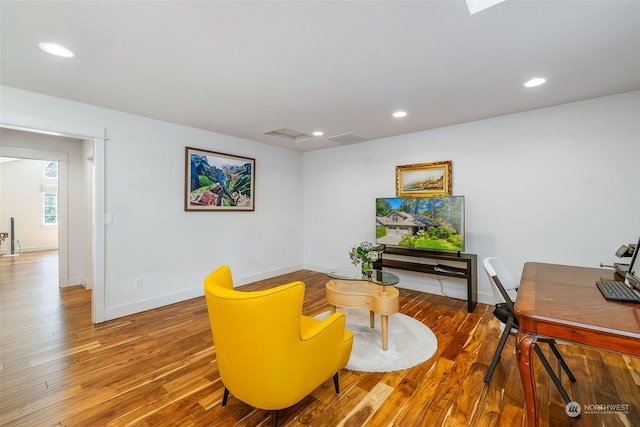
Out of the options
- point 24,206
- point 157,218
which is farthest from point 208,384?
point 24,206

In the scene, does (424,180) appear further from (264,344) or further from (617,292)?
(264,344)

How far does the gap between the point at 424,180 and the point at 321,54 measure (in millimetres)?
2648

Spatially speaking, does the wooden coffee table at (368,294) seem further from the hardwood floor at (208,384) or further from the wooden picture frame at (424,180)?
the wooden picture frame at (424,180)

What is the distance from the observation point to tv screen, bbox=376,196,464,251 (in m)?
3.51

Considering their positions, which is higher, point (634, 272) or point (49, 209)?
point (49, 209)

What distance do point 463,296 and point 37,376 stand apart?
4.52 meters

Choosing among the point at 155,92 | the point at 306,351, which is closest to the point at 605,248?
the point at 306,351

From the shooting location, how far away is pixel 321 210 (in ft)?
17.4

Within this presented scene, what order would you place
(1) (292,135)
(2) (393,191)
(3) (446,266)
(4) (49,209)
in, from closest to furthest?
(3) (446,266)
(2) (393,191)
(1) (292,135)
(4) (49,209)

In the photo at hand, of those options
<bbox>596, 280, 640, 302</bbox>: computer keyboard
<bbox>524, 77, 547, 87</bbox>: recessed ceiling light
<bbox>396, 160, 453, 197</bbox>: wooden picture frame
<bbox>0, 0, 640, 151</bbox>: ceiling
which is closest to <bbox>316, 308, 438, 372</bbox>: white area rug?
<bbox>596, 280, 640, 302</bbox>: computer keyboard

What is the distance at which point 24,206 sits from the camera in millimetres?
7680

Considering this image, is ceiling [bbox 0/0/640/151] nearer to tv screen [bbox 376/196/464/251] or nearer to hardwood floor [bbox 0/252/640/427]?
tv screen [bbox 376/196/464/251]

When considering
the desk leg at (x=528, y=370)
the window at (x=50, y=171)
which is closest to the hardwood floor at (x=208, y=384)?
the desk leg at (x=528, y=370)

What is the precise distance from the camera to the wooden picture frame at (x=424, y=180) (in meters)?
3.83
